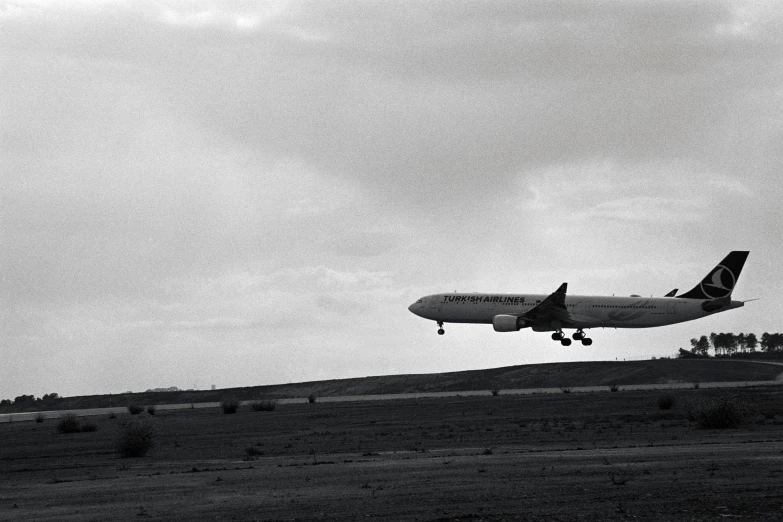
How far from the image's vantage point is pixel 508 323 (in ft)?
273

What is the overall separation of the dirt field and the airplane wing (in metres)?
37.5

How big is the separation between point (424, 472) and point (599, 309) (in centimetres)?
6441

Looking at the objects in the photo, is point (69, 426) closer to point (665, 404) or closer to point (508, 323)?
point (665, 404)

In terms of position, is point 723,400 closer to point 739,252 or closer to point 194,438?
point 194,438

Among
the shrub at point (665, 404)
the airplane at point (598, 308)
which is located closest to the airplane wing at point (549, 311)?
the airplane at point (598, 308)

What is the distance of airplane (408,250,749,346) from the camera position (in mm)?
83750

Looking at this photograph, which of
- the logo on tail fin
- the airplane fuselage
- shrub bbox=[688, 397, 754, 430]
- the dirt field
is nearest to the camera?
the dirt field

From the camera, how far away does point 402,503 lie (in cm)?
1844

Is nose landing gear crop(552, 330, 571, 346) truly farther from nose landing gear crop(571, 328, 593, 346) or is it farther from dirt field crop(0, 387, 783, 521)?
dirt field crop(0, 387, 783, 521)

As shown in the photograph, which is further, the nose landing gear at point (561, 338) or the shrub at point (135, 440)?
the nose landing gear at point (561, 338)

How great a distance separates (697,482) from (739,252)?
73.1 m

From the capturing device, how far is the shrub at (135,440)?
3231 cm

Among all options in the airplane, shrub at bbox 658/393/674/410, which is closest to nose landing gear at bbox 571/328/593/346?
the airplane

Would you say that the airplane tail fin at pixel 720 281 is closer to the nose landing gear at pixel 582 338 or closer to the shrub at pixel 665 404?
the nose landing gear at pixel 582 338
